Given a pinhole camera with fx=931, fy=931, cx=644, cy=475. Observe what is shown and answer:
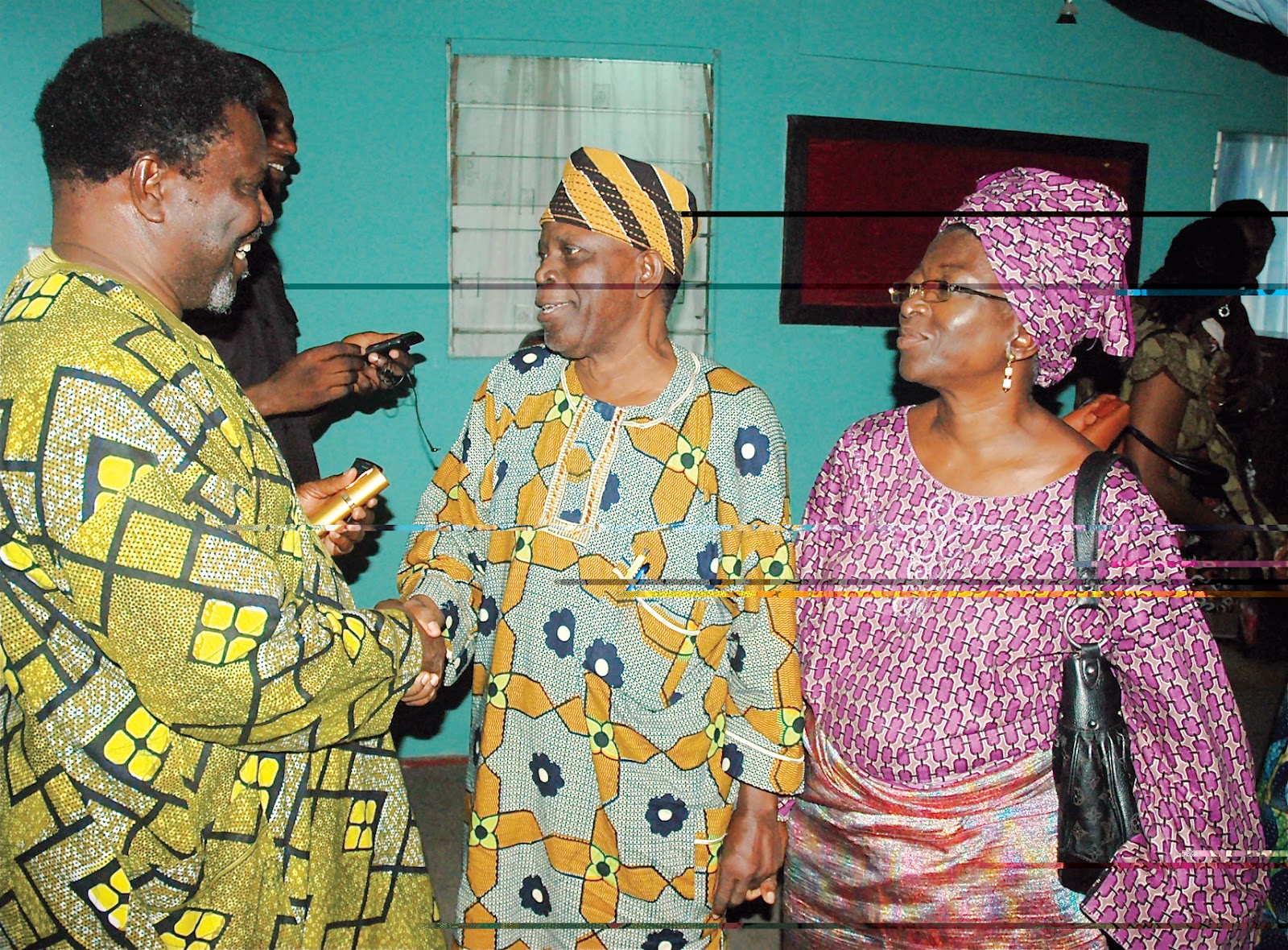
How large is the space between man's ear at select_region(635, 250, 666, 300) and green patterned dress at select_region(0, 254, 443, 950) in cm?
47

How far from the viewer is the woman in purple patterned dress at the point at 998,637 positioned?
103 cm

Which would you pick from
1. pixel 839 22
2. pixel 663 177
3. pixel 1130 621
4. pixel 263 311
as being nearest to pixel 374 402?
pixel 263 311

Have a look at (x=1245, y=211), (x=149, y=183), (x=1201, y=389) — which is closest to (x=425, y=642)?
(x=149, y=183)

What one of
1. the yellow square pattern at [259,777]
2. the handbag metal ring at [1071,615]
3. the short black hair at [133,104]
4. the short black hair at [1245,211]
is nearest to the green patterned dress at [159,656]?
the yellow square pattern at [259,777]

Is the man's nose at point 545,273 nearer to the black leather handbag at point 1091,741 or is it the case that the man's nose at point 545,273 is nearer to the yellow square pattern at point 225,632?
the yellow square pattern at point 225,632

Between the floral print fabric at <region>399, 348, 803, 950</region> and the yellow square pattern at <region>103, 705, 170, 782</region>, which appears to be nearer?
the yellow square pattern at <region>103, 705, 170, 782</region>

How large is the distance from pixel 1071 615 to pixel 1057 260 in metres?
0.40

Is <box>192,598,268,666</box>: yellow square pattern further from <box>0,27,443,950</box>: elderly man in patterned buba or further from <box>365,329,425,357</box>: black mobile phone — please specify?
<box>365,329,425,357</box>: black mobile phone

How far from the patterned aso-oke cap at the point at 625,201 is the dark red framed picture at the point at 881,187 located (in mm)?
127

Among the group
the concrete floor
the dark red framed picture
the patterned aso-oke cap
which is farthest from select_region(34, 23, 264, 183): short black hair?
the concrete floor

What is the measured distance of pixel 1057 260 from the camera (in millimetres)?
1022

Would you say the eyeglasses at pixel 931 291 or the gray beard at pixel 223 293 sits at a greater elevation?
the eyeglasses at pixel 931 291

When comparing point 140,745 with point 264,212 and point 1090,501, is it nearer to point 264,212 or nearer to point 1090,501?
point 264,212

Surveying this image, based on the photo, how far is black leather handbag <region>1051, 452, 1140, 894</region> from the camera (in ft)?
3.47
